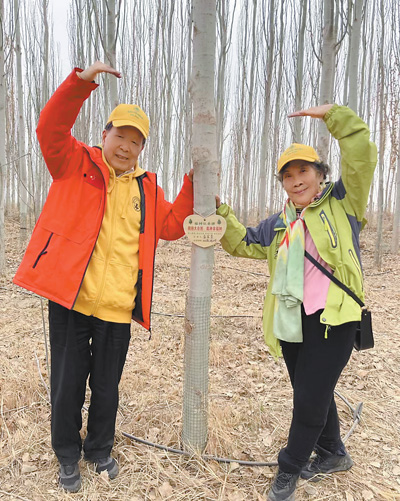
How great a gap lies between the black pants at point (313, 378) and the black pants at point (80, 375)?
86 cm

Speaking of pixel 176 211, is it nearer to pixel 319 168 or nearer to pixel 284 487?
pixel 319 168

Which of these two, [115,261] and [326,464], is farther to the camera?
[326,464]

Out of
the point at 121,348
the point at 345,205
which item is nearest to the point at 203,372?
the point at 121,348

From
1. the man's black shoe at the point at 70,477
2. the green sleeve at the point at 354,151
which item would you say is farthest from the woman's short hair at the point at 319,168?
the man's black shoe at the point at 70,477

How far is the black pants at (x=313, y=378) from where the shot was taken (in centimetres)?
145

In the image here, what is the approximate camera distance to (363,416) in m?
2.30

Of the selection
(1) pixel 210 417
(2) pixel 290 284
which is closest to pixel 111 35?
(2) pixel 290 284

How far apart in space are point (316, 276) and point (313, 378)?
440 mm

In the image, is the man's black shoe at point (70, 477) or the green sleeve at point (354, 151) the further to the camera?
the man's black shoe at point (70, 477)

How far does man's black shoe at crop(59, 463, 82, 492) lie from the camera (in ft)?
5.30

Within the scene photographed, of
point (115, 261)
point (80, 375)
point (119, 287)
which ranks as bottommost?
point (80, 375)

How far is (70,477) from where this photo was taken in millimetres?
1630

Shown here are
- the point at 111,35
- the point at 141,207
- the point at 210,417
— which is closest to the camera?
the point at 141,207

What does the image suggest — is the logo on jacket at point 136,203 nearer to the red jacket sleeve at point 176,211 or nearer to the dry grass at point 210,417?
the red jacket sleeve at point 176,211
